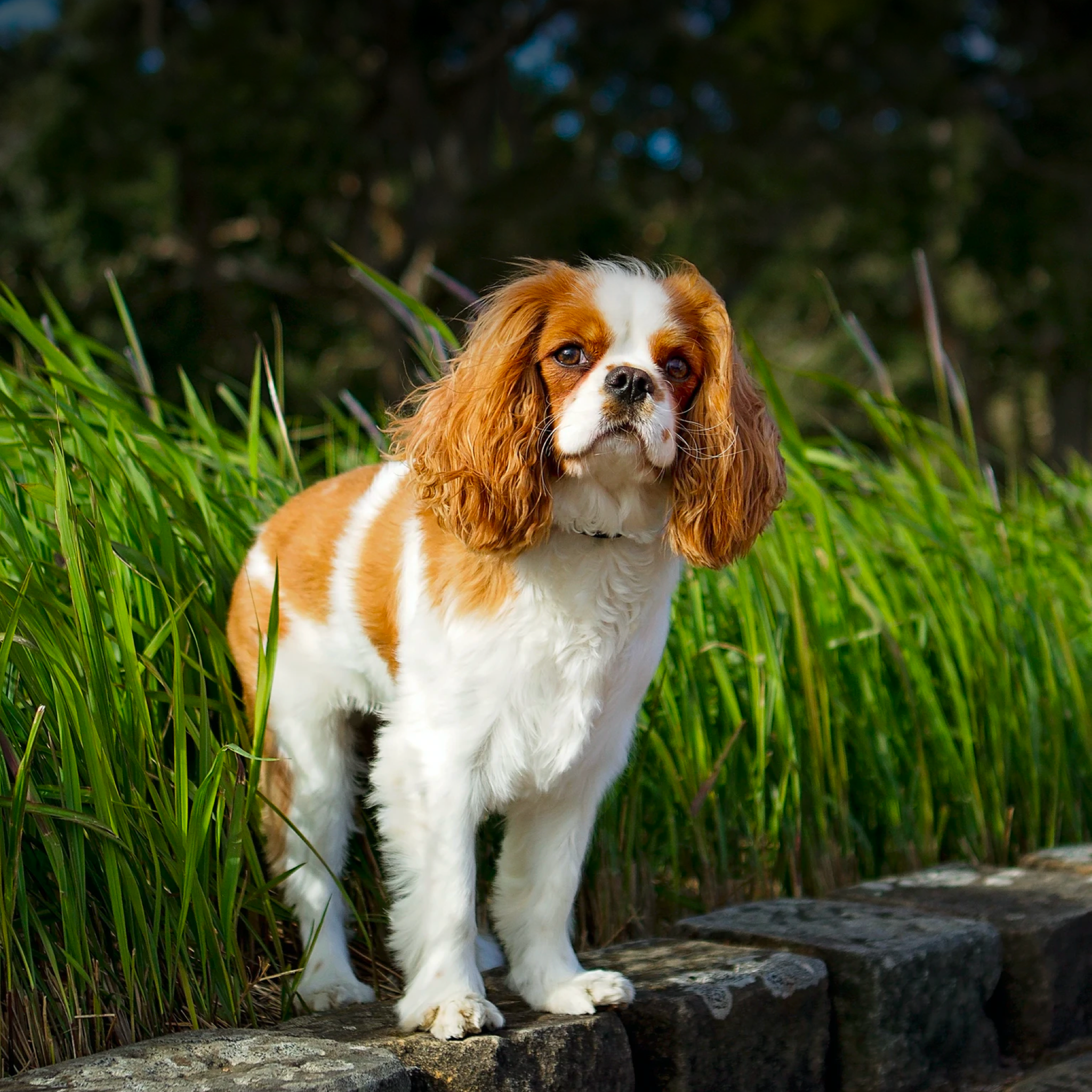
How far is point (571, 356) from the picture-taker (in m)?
2.40

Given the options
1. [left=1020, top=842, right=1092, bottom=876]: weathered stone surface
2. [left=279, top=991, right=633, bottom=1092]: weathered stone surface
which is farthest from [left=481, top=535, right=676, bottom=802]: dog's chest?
[left=1020, top=842, right=1092, bottom=876]: weathered stone surface

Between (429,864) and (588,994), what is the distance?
14.4 inches

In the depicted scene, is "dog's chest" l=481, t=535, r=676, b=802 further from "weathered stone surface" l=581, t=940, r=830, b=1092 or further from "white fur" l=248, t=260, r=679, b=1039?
"weathered stone surface" l=581, t=940, r=830, b=1092

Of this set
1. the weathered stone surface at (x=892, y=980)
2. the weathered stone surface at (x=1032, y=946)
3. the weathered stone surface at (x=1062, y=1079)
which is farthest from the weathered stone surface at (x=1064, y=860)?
the weathered stone surface at (x=1062, y=1079)

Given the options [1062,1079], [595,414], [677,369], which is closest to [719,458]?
[677,369]

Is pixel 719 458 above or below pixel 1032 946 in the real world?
above

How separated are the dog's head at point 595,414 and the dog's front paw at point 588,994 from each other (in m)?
0.78

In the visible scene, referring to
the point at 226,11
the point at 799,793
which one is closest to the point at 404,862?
the point at 799,793

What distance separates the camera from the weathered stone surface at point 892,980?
2580 millimetres

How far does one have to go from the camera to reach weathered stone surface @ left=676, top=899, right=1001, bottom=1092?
2.58 meters

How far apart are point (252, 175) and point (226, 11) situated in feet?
6.54

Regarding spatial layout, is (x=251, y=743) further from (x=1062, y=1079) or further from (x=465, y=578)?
(x=1062, y=1079)

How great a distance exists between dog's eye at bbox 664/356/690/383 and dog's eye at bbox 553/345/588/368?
0.16m

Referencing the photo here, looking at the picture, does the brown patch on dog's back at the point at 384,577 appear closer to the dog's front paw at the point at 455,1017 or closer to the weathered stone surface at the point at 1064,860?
the dog's front paw at the point at 455,1017
